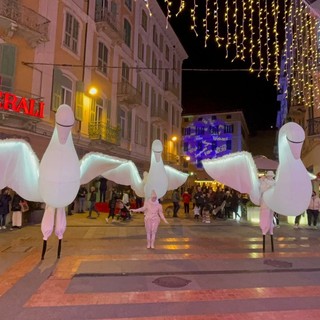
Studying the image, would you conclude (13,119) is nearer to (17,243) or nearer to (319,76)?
(17,243)

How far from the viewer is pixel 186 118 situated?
2408 inches

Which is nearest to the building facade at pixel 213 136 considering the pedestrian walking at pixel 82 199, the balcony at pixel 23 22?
the pedestrian walking at pixel 82 199

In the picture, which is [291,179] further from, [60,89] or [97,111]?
[97,111]

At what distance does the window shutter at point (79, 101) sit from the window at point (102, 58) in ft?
9.42

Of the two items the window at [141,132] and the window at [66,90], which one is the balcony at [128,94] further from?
the window at [66,90]

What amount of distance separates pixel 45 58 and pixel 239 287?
15.7 metres

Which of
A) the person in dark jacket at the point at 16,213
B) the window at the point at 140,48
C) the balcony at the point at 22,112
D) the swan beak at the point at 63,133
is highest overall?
the window at the point at 140,48

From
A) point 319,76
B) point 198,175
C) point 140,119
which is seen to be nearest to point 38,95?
point 140,119

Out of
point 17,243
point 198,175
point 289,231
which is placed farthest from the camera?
point 198,175

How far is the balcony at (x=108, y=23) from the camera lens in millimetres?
22547

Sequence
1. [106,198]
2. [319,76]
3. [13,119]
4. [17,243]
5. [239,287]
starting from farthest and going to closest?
1. [106,198]
2. [319,76]
3. [13,119]
4. [17,243]
5. [239,287]

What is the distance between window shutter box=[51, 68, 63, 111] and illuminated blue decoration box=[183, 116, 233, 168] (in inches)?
1566

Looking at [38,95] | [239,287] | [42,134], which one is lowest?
[239,287]

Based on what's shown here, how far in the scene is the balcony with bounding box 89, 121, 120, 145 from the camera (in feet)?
71.0
